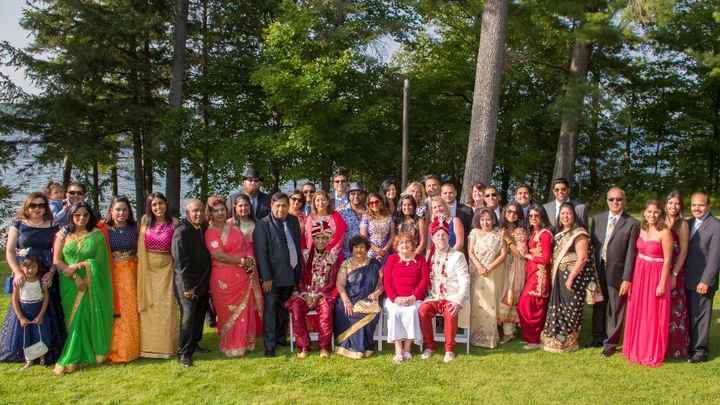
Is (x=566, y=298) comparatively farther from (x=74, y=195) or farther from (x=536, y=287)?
(x=74, y=195)

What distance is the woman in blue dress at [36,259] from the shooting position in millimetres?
5070

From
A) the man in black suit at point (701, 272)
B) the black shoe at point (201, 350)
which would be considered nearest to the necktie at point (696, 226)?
the man in black suit at point (701, 272)

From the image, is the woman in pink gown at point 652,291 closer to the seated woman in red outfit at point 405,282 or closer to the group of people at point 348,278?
the group of people at point 348,278

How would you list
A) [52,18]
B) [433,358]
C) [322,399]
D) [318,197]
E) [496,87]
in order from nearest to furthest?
[322,399]
[433,358]
[318,197]
[496,87]
[52,18]

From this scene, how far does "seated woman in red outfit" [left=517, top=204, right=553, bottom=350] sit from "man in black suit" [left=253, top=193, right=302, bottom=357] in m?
2.45

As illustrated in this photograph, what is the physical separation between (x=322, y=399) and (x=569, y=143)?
11694 mm

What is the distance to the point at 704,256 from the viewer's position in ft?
16.9

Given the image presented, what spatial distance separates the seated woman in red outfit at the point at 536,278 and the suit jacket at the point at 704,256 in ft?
4.19

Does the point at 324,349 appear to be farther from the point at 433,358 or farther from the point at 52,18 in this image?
the point at 52,18

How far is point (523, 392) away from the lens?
4.59 metres

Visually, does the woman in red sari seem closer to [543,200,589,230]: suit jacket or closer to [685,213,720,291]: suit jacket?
[543,200,589,230]: suit jacket

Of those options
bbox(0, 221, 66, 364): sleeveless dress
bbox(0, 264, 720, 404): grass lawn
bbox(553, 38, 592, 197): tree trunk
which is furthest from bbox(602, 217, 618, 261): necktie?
bbox(553, 38, 592, 197): tree trunk

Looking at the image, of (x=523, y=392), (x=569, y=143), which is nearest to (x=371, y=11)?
(x=569, y=143)

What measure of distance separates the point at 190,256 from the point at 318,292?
4.51ft
